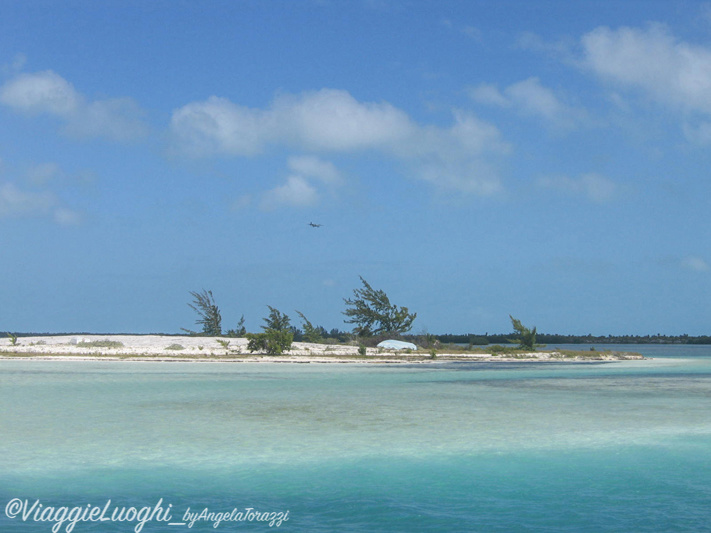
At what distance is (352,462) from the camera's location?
11320mm

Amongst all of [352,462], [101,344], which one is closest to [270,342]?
[101,344]

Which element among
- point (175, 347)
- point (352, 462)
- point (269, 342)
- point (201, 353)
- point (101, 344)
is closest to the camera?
point (352, 462)

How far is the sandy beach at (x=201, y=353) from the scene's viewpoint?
4322 centimetres

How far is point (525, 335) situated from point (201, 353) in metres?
25.2

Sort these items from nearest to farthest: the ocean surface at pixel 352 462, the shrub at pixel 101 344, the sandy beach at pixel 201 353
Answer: the ocean surface at pixel 352 462, the sandy beach at pixel 201 353, the shrub at pixel 101 344

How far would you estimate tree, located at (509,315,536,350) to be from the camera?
55.3 metres

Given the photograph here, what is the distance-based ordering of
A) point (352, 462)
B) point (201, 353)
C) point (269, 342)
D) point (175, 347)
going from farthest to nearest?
point (175, 347) → point (269, 342) → point (201, 353) → point (352, 462)

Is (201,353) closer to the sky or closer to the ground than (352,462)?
closer to the sky

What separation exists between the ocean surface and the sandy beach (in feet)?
71.0

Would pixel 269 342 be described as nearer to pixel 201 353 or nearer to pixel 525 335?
pixel 201 353

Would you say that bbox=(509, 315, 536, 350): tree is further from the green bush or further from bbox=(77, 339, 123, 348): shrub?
bbox=(77, 339, 123, 348): shrub

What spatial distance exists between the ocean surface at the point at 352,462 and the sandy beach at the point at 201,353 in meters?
21.6

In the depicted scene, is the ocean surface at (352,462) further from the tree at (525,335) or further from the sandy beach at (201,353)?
Answer: the tree at (525,335)

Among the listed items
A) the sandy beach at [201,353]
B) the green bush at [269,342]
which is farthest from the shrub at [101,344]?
the green bush at [269,342]
